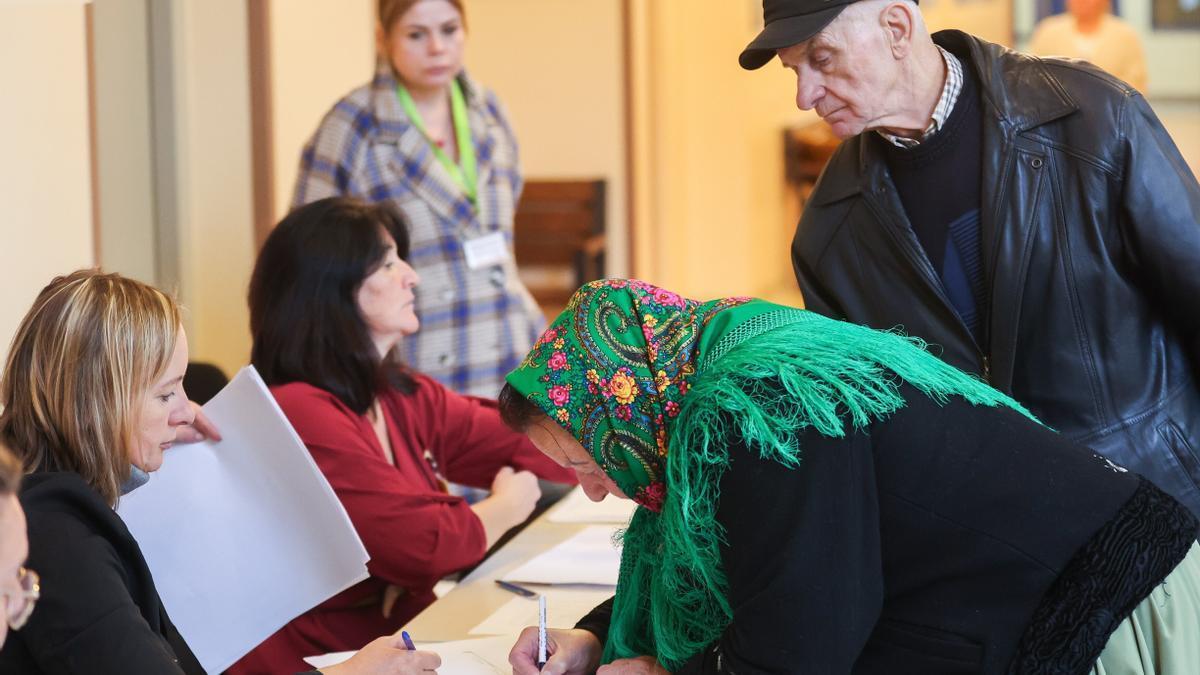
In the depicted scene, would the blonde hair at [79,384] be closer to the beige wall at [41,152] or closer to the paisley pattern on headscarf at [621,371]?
the paisley pattern on headscarf at [621,371]

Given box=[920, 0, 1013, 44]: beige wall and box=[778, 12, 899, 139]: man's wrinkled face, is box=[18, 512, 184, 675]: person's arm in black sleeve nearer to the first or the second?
box=[778, 12, 899, 139]: man's wrinkled face

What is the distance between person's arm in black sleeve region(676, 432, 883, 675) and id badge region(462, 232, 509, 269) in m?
2.45

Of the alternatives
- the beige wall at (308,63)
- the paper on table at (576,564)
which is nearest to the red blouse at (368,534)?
the paper on table at (576,564)

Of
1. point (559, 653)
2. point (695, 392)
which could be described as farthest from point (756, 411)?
point (559, 653)

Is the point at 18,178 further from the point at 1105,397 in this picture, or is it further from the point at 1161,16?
the point at 1161,16

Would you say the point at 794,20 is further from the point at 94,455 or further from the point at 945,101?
the point at 94,455

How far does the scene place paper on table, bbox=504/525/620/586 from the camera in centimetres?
236

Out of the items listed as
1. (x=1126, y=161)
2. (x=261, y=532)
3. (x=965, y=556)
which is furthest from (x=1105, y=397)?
(x=261, y=532)

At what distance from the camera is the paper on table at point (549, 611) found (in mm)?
2098

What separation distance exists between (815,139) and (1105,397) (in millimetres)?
7860

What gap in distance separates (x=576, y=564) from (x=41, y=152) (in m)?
1.59

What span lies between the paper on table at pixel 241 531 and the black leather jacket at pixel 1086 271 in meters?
0.99

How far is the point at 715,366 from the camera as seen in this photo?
1479 millimetres

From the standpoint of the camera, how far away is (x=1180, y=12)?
28.5 feet
